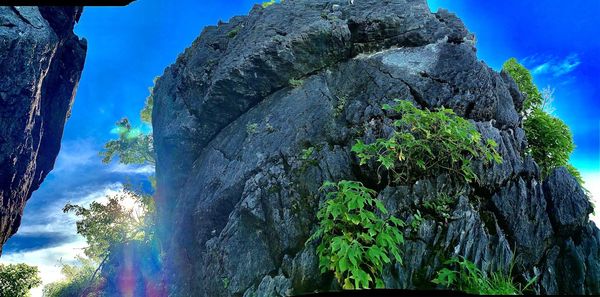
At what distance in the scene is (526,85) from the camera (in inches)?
364

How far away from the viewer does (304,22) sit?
962 cm

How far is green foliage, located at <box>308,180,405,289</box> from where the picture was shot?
3791 mm

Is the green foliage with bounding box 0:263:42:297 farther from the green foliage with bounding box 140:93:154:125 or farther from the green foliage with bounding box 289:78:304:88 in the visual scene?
the green foliage with bounding box 289:78:304:88

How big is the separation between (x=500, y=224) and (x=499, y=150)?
1428 mm

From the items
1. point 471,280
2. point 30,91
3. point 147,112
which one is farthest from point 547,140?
point 30,91

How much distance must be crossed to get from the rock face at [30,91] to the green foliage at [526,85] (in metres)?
17.6

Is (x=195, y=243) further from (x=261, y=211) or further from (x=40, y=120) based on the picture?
(x=40, y=120)

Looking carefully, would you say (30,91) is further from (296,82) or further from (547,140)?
(547,140)

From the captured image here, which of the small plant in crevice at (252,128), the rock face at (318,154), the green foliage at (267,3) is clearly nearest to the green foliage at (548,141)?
the rock face at (318,154)

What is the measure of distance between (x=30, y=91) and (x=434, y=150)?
53.5ft

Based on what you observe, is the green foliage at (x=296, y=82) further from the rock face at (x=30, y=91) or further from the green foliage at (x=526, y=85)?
the rock face at (x=30, y=91)

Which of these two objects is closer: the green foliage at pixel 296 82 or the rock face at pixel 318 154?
the rock face at pixel 318 154

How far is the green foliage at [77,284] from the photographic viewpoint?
16250 millimetres

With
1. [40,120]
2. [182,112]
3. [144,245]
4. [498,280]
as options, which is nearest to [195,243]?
[182,112]
